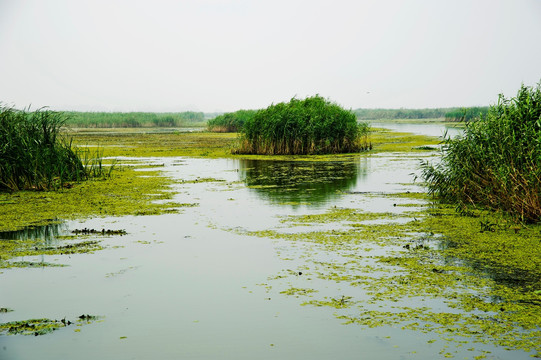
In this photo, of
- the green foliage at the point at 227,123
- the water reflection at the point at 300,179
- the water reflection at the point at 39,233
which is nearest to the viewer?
the water reflection at the point at 39,233

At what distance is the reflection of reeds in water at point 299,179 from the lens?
45.3ft

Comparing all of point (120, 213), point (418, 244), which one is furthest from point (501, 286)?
point (120, 213)

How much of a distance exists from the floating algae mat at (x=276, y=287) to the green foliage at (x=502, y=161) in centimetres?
60

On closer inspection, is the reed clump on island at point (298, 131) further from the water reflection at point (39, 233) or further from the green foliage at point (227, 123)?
the green foliage at point (227, 123)

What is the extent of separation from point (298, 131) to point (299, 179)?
30.3 feet

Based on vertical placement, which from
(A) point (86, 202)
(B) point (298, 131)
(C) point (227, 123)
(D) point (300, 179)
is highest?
(C) point (227, 123)

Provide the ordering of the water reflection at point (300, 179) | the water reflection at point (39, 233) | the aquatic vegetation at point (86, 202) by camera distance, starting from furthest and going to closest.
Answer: the water reflection at point (300, 179) < the aquatic vegetation at point (86, 202) < the water reflection at point (39, 233)

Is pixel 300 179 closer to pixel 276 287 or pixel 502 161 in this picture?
pixel 502 161

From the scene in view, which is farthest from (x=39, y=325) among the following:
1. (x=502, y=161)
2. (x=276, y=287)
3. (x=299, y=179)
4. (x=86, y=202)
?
(x=299, y=179)

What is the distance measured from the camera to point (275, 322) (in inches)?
205

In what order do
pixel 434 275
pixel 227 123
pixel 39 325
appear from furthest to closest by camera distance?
pixel 227 123, pixel 434 275, pixel 39 325

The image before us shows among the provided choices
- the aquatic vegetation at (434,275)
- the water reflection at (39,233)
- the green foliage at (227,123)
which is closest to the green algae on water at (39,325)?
the aquatic vegetation at (434,275)

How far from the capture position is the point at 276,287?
6.27 m

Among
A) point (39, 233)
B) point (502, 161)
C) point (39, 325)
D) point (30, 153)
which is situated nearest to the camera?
point (39, 325)
